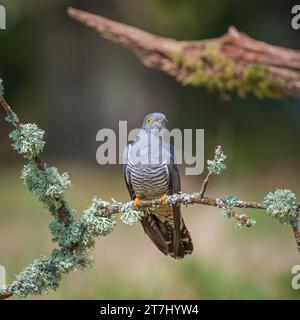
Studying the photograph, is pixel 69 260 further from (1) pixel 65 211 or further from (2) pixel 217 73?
(2) pixel 217 73

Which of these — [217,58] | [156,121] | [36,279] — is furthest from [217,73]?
[36,279]

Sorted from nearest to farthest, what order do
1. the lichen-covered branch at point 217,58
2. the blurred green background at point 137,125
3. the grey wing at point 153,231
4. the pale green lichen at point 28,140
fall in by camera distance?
the pale green lichen at point 28,140, the grey wing at point 153,231, the lichen-covered branch at point 217,58, the blurred green background at point 137,125

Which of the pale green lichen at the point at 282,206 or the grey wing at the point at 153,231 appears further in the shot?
the grey wing at the point at 153,231

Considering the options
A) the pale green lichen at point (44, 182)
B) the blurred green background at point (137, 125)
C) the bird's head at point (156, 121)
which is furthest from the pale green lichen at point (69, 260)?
the blurred green background at point (137, 125)

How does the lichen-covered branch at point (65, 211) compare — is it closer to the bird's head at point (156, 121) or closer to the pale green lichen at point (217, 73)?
the bird's head at point (156, 121)

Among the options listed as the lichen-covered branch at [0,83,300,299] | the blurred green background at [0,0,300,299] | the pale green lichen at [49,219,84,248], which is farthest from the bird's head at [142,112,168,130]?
the blurred green background at [0,0,300,299]

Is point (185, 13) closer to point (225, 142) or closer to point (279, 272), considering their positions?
point (225, 142)
